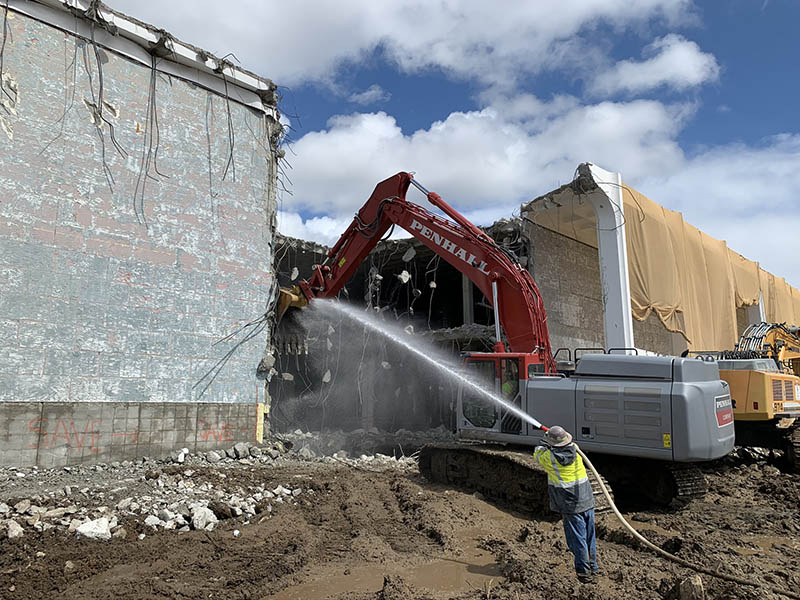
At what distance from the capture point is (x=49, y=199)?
33.6ft

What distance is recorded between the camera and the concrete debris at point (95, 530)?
20.9 feet

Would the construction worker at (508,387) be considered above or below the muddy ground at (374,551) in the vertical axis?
above

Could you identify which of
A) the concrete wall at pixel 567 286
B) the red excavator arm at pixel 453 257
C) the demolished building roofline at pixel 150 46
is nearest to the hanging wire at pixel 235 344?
the red excavator arm at pixel 453 257

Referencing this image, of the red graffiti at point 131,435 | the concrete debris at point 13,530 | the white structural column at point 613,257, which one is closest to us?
the concrete debris at point 13,530

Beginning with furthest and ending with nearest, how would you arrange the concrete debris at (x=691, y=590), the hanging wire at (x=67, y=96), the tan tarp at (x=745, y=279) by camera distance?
the tan tarp at (x=745, y=279) < the hanging wire at (x=67, y=96) < the concrete debris at (x=691, y=590)

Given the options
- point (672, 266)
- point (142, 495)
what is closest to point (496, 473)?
point (142, 495)

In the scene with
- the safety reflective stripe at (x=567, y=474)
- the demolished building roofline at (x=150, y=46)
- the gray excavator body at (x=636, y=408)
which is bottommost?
the safety reflective stripe at (x=567, y=474)

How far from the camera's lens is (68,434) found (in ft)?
32.8

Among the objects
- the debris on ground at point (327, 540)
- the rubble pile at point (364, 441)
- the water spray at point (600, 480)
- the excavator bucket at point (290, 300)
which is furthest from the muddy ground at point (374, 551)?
the rubble pile at point (364, 441)

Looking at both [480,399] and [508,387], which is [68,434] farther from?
[508,387]

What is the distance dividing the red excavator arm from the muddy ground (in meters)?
2.70

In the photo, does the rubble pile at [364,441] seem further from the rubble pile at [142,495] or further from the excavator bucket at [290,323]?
the rubble pile at [142,495]

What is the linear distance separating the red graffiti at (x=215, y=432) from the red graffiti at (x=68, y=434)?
6.24 ft

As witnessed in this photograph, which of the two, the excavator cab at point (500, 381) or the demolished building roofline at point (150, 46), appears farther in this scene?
the demolished building roofline at point (150, 46)
